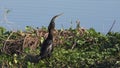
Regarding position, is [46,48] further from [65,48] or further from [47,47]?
[65,48]

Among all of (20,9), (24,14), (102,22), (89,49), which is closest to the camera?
(89,49)

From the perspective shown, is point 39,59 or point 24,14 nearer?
point 39,59

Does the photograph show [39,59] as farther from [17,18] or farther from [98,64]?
[17,18]

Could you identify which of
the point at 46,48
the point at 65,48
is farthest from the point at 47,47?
the point at 65,48

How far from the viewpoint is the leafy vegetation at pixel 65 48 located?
26.3 feet

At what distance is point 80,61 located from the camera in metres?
→ 8.09

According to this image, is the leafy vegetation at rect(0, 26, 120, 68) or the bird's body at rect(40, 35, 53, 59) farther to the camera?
the bird's body at rect(40, 35, 53, 59)

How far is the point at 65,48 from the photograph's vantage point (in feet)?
28.8

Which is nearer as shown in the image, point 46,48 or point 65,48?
point 46,48

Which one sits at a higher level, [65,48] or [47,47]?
[47,47]

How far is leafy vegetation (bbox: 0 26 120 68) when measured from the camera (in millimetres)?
8008

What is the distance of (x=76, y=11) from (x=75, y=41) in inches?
338

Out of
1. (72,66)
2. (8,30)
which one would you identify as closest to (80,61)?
(72,66)

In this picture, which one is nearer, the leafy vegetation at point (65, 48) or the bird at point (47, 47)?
the leafy vegetation at point (65, 48)
